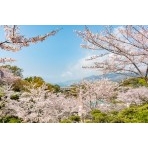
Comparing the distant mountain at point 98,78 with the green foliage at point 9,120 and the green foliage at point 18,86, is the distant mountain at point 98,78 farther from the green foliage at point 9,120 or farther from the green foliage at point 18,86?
the green foliage at point 9,120

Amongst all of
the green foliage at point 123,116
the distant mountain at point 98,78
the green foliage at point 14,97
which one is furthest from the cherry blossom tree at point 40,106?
the green foliage at point 123,116

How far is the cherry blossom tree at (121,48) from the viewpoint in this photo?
15.0 ft

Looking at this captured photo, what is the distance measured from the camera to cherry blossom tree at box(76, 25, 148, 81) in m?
4.56

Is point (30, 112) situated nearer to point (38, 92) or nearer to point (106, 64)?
point (38, 92)

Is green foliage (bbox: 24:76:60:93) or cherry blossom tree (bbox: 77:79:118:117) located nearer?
green foliage (bbox: 24:76:60:93)

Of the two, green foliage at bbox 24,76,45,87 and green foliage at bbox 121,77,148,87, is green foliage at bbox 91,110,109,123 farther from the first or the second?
green foliage at bbox 24,76,45,87

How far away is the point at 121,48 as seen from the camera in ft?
15.3

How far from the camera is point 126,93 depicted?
15.1 feet

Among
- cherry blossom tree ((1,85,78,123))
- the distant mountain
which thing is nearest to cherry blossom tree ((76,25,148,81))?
the distant mountain

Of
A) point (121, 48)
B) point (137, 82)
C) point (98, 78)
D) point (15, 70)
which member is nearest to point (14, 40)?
point (15, 70)

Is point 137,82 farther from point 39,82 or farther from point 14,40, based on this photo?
point 14,40
